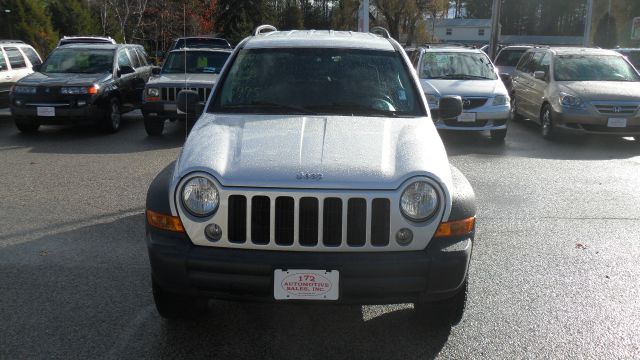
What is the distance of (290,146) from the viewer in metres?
3.93

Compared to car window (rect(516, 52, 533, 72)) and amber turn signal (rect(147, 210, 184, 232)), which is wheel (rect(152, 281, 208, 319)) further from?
car window (rect(516, 52, 533, 72))

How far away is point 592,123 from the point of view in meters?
11.5

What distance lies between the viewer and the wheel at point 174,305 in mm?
4016

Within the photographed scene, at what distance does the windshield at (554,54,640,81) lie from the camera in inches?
493

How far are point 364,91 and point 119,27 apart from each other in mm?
31682

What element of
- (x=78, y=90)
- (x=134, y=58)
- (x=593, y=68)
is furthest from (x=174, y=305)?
(x=134, y=58)

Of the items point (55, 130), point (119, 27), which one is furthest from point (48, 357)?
point (119, 27)

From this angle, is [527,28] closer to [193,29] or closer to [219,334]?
[193,29]

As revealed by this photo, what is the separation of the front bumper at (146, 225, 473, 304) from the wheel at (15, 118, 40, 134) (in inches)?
396

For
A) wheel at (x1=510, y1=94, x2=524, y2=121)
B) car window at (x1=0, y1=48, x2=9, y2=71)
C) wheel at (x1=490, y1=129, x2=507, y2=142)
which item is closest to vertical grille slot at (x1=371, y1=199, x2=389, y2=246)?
wheel at (x1=490, y1=129, x2=507, y2=142)

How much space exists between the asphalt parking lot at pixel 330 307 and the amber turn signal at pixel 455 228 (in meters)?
0.75

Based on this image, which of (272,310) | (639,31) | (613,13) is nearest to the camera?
(272,310)

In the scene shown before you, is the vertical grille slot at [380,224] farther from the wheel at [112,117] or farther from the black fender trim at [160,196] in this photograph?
the wheel at [112,117]

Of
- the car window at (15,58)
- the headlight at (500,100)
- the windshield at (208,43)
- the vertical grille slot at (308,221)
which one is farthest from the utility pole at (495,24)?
the vertical grille slot at (308,221)
